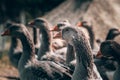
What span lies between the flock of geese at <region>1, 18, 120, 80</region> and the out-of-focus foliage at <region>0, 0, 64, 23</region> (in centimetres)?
1333

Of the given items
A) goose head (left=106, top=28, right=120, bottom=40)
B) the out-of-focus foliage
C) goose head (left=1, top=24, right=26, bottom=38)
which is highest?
the out-of-focus foliage

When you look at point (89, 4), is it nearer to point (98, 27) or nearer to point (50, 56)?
point (98, 27)

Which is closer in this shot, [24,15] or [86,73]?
[86,73]

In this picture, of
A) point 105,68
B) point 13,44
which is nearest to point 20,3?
point 13,44

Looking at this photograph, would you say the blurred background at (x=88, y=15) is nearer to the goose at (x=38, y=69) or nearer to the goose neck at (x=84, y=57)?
the goose at (x=38, y=69)

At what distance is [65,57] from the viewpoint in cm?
1418

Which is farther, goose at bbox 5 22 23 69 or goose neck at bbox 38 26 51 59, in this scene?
goose at bbox 5 22 23 69

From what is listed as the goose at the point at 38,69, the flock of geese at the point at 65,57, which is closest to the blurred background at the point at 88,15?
the flock of geese at the point at 65,57

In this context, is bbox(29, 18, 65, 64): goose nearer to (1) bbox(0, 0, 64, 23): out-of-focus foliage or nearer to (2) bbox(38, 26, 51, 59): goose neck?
(2) bbox(38, 26, 51, 59): goose neck

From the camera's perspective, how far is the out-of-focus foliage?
29.4 m

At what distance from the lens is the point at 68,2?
85.4ft

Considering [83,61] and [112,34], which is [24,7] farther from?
[83,61]

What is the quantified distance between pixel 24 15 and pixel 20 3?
46.6 inches

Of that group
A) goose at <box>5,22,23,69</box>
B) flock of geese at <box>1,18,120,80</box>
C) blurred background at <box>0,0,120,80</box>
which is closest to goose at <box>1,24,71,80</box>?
flock of geese at <box>1,18,120,80</box>
